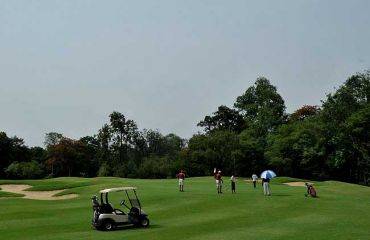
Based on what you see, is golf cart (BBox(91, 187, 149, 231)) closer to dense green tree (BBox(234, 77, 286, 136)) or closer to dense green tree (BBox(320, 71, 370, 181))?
dense green tree (BBox(320, 71, 370, 181))

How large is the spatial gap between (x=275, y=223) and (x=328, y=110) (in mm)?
66108

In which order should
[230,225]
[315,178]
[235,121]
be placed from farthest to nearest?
[235,121], [315,178], [230,225]

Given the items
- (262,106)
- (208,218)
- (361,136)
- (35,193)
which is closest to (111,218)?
(208,218)

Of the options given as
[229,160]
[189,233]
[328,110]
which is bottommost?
[189,233]

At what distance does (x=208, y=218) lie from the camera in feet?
94.3

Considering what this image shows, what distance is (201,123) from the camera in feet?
447

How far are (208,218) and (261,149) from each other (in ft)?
226

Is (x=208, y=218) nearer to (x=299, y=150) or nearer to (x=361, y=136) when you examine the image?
(x=361, y=136)

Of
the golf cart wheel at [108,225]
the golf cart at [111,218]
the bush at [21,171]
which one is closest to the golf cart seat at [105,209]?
the golf cart at [111,218]

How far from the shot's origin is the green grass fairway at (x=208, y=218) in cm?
2333

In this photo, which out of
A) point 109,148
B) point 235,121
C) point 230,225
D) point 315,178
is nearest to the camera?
point 230,225

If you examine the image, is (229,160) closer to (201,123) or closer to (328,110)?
(328,110)

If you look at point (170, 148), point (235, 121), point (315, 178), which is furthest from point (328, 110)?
point (170, 148)

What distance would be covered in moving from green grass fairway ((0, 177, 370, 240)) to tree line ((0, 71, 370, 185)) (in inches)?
1951
